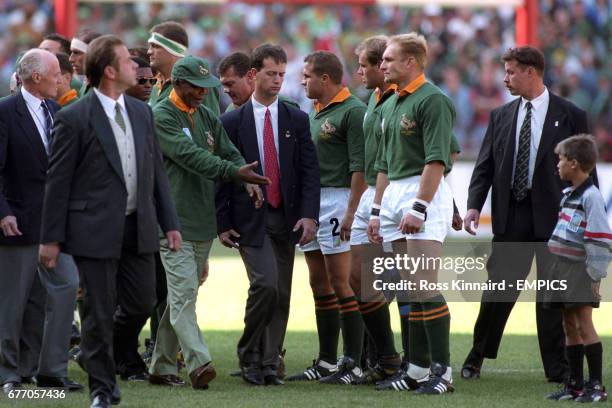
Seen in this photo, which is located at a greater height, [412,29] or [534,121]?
[412,29]

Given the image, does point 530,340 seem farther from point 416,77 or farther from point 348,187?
point 416,77

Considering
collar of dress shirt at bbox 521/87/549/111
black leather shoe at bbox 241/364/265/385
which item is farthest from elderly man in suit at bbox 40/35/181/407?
collar of dress shirt at bbox 521/87/549/111

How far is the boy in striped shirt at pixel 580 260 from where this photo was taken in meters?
7.05

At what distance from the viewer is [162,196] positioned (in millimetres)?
6711

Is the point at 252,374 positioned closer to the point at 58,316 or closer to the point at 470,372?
the point at 58,316

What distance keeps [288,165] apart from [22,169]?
5.47 feet

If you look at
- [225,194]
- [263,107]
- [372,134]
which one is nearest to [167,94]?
[263,107]

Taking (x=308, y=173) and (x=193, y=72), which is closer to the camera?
(x=193, y=72)

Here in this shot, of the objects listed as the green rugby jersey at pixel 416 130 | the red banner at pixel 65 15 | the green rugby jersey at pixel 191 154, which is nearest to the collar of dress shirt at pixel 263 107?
the green rugby jersey at pixel 191 154

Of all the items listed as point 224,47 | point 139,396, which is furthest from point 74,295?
point 224,47

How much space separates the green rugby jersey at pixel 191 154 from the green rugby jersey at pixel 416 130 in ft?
3.07

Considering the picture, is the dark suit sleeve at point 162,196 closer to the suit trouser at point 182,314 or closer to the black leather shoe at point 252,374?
the suit trouser at point 182,314

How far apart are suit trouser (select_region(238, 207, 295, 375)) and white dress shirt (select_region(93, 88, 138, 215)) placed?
1.46m

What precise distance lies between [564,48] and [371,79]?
59.2 feet
